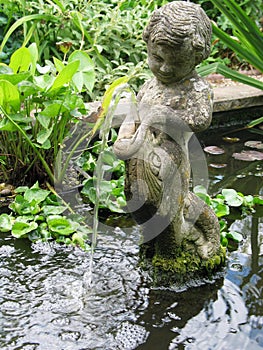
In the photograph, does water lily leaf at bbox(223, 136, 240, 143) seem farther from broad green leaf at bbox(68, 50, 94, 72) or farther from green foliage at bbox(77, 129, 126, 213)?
broad green leaf at bbox(68, 50, 94, 72)

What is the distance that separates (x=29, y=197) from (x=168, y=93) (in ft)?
4.24

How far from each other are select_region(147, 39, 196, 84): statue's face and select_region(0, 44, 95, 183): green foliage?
0.81 m

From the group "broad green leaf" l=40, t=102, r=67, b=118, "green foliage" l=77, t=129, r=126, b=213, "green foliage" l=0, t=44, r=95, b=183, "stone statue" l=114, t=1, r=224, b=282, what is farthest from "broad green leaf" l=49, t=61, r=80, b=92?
"stone statue" l=114, t=1, r=224, b=282

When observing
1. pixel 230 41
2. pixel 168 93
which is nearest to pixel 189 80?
pixel 168 93

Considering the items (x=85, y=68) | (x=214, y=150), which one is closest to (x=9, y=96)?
(x=85, y=68)

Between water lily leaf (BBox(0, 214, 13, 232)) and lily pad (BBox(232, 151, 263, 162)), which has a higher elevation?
water lily leaf (BBox(0, 214, 13, 232))

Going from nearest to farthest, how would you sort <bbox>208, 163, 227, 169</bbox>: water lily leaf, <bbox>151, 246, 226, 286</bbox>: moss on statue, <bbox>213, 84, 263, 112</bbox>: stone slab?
1. <bbox>151, 246, 226, 286</bbox>: moss on statue
2. <bbox>208, 163, 227, 169</bbox>: water lily leaf
3. <bbox>213, 84, 263, 112</bbox>: stone slab

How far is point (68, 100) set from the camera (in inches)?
126

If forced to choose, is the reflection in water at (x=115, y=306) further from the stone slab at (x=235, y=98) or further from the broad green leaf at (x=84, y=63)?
the stone slab at (x=235, y=98)

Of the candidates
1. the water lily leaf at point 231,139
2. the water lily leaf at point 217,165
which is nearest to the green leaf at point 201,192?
the water lily leaf at point 217,165

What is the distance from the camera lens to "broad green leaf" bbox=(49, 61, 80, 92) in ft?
9.77

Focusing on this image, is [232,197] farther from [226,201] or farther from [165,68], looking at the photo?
[165,68]

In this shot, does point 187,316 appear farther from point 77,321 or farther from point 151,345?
point 77,321

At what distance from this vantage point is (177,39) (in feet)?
7.07
